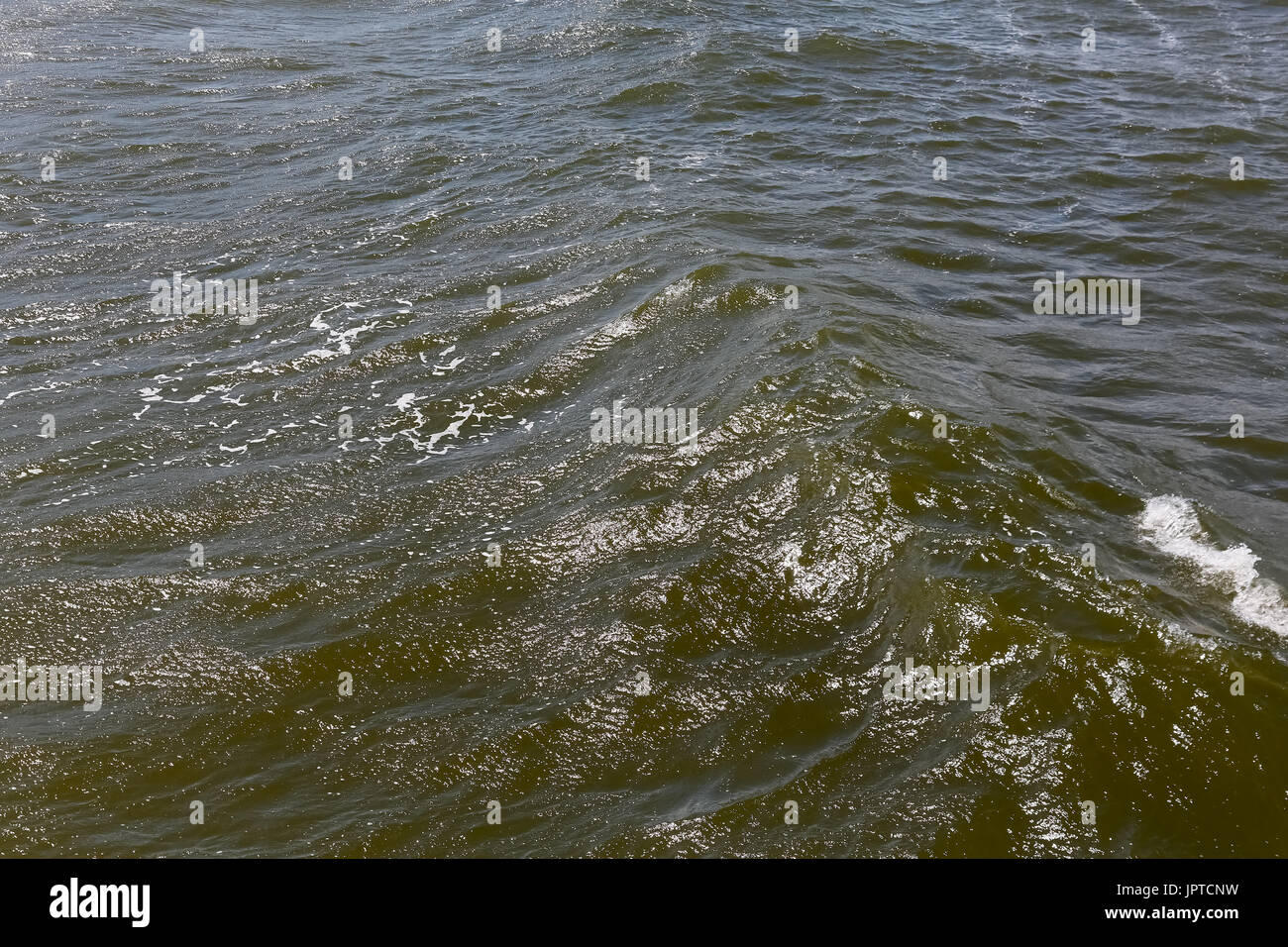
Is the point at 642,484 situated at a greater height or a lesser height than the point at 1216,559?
greater

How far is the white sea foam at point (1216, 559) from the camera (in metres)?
6.64

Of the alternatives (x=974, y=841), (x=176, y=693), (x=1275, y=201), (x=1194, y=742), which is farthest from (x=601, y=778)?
(x=1275, y=201)

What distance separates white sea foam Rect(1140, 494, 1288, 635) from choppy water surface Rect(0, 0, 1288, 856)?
3cm

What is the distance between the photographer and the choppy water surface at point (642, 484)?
567 cm

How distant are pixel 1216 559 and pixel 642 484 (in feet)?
12.8

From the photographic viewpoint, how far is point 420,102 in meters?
17.1

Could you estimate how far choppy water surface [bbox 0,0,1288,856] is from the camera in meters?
5.67

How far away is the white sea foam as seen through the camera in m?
6.64

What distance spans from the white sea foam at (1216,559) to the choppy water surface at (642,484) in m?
0.03

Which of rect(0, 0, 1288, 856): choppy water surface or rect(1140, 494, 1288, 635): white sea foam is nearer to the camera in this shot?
rect(0, 0, 1288, 856): choppy water surface

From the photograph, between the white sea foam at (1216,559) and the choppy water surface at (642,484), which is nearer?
the choppy water surface at (642,484)

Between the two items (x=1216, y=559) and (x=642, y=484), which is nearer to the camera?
(x=1216, y=559)

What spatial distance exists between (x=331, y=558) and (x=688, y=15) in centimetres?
1646

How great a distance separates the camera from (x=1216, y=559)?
714cm
